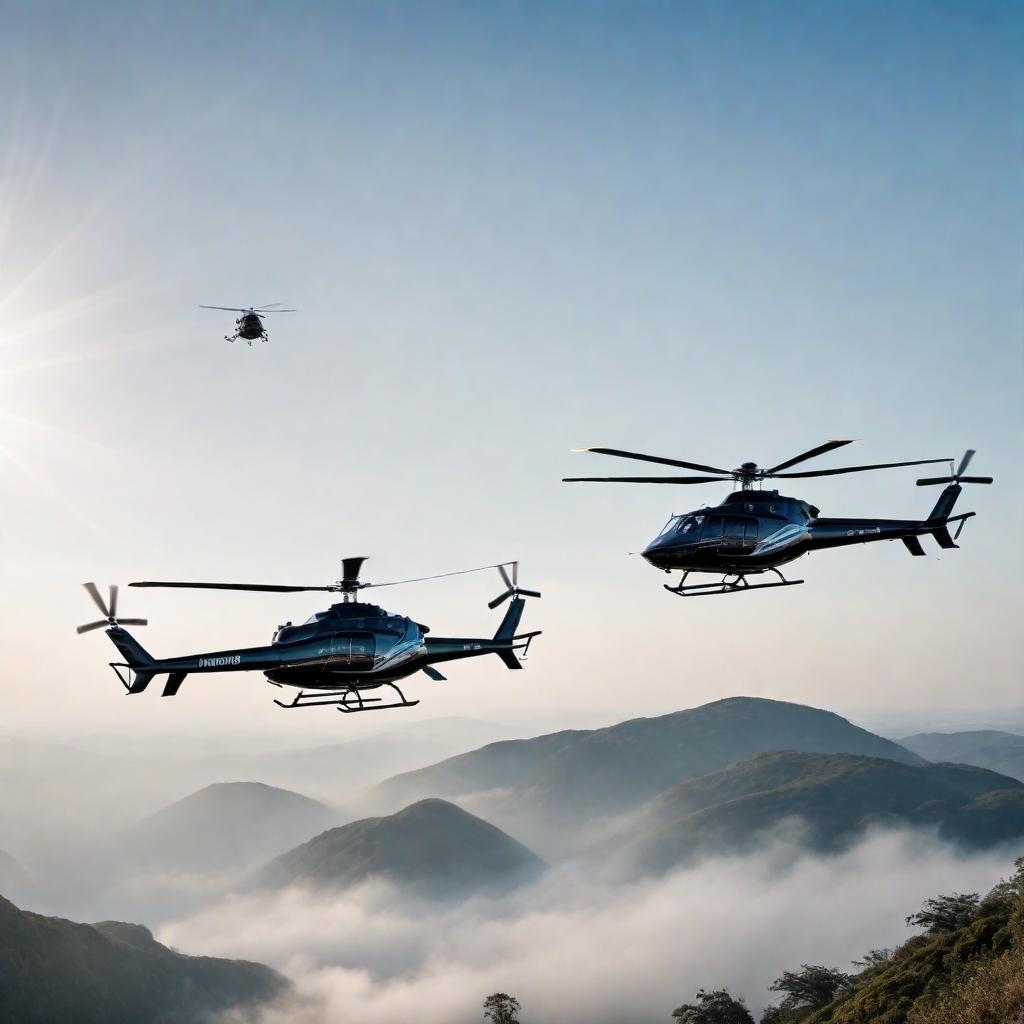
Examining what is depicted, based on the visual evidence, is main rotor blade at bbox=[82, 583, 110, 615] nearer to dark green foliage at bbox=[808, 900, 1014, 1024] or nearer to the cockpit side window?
the cockpit side window

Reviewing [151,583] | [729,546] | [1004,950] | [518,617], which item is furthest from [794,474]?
[1004,950]

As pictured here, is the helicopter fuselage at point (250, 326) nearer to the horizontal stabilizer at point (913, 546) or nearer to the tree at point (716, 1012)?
the horizontal stabilizer at point (913, 546)

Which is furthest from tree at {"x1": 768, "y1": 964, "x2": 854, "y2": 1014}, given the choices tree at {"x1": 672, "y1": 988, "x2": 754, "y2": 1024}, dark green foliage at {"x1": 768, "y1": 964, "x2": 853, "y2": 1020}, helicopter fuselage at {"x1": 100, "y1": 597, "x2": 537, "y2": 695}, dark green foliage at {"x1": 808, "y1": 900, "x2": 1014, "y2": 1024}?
helicopter fuselage at {"x1": 100, "y1": 597, "x2": 537, "y2": 695}

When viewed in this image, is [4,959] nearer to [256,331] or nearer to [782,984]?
[782,984]

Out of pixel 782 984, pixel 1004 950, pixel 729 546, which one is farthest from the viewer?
pixel 782 984

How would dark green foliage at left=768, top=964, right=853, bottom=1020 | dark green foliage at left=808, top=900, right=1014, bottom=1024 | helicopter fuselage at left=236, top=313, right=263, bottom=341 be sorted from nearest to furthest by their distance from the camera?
dark green foliage at left=808, top=900, right=1014, bottom=1024 → helicopter fuselage at left=236, top=313, right=263, bottom=341 → dark green foliage at left=768, top=964, right=853, bottom=1020
